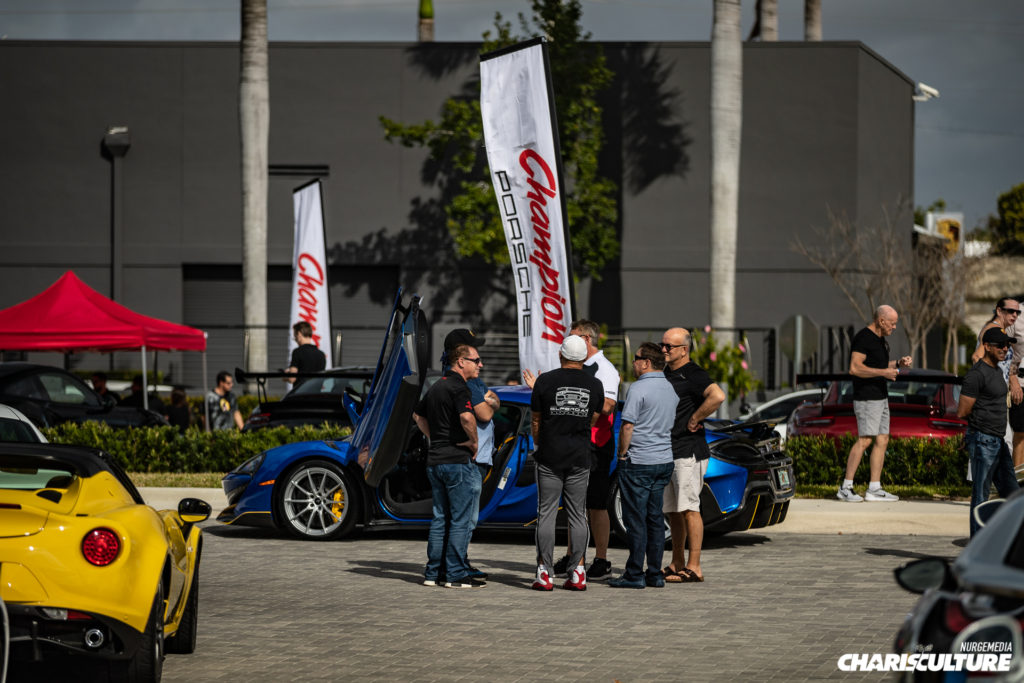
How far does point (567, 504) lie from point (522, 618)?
132 centimetres

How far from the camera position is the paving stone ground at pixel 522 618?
721 cm

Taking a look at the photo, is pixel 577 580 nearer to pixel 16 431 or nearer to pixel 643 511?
pixel 643 511

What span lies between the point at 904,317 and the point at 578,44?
10.0 m

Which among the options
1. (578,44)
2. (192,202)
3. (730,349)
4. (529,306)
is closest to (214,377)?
(192,202)

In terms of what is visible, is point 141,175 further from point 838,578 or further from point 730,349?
point 838,578

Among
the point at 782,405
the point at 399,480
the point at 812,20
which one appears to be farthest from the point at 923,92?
the point at 399,480

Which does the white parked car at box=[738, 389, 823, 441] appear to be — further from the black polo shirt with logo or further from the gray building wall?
the black polo shirt with logo

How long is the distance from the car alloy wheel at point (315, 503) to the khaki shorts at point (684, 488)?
10.7 feet

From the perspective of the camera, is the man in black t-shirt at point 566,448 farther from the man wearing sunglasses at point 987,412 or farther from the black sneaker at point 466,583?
the man wearing sunglasses at point 987,412

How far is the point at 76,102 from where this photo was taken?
3262 centimetres

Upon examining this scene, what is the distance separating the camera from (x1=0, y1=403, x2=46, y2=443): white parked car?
917 centimetres

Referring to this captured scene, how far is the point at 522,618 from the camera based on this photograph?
8766 millimetres

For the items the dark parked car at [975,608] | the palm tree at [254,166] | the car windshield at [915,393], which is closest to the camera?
the dark parked car at [975,608]

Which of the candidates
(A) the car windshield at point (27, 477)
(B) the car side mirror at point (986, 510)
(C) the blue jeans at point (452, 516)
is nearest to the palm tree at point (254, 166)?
(C) the blue jeans at point (452, 516)
